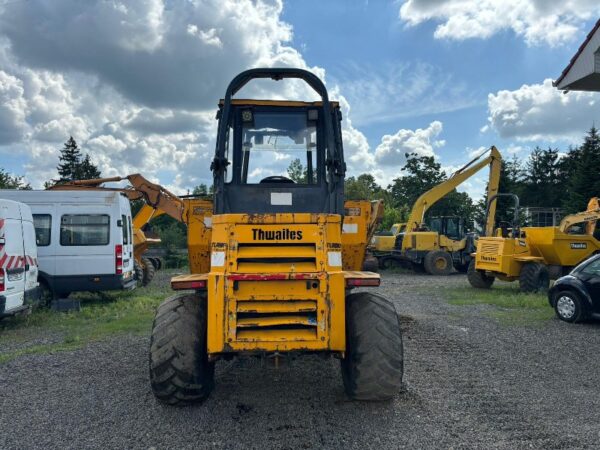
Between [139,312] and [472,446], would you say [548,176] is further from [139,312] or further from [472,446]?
[472,446]

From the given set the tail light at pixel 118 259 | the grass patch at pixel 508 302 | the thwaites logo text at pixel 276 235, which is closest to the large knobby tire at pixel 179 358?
the thwaites logo text at pixel 276 235

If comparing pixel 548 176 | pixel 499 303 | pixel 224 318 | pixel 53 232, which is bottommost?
pixel 499 303

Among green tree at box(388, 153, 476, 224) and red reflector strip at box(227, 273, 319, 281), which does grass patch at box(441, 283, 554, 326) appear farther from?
green tree at box(388, 153, 476, 224)

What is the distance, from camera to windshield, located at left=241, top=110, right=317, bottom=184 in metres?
5.99

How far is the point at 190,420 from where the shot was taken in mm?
4793

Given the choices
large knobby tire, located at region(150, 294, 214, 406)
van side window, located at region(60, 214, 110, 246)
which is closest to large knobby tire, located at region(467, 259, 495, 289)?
van side window, located at region(60, 214, 110, 246)

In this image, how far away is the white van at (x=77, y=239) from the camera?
12.4 meters

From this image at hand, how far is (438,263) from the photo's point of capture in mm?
21703

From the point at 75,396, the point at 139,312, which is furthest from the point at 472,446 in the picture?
the point at 139,312

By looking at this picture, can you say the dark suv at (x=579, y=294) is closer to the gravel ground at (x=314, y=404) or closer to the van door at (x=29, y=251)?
the gravel ground at (x=314, y=404)

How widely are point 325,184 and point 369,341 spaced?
5.83 feet

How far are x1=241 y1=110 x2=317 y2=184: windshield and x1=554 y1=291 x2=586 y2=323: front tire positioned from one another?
6.47 m

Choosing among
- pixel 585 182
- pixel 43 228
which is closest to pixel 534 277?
pixel 43 228

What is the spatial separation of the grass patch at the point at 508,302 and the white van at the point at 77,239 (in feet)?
26.7
